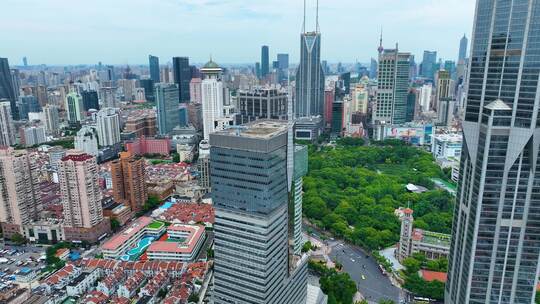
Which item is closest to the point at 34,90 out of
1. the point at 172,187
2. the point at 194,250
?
the point at 172,187

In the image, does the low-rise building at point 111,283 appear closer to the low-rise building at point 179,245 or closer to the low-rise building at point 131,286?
the low-rise building at point 131,286

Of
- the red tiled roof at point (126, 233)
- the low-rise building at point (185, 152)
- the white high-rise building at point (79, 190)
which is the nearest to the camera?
the red tiled roof at point (126, 233)

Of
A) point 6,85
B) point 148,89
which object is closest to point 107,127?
point 6,85

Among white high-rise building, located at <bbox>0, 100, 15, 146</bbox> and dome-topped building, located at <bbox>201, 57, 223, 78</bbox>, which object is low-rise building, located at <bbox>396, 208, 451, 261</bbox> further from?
white high-rise building, located at <bbox>0, 100, 15, 146</bbox>

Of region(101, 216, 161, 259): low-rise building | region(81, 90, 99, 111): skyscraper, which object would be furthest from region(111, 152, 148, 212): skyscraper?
region(81, 90, 99, 111): skyscraper

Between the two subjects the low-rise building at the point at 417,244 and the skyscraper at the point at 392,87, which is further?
the skyscraper at the point at 392,87

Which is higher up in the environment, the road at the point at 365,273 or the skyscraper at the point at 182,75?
the skyscraper at the point at 182,75

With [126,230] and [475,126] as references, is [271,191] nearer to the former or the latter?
[475,126]

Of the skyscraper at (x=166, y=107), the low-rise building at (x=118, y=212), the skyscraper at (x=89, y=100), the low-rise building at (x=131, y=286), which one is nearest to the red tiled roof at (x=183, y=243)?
the low-rise building at (x=131, y=286)
